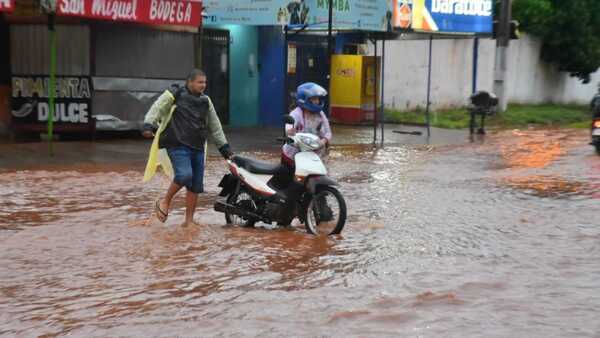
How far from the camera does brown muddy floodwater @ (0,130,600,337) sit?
574 centimetres

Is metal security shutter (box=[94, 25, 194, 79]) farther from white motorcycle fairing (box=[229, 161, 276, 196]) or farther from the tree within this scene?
the tree

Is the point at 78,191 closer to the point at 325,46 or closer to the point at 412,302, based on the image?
the point at 412,302

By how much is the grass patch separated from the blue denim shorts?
53.7 ft

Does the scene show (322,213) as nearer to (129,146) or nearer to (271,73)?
(129,146)

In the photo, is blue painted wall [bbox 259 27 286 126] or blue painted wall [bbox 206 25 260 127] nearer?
blue painted wall [bbox 206 25 260 127]

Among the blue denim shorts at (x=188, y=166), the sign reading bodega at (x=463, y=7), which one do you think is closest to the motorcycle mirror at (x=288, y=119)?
the blue denim shorts at (x=188, y=166)

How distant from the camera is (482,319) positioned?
5809mm

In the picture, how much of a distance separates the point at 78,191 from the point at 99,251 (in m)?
3.81

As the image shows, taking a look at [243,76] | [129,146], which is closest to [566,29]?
[243,76]

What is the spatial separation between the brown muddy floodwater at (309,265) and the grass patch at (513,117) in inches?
499

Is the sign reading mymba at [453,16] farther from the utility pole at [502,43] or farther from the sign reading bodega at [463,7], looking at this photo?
the utility pole at [502,43]

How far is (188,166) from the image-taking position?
350 inches

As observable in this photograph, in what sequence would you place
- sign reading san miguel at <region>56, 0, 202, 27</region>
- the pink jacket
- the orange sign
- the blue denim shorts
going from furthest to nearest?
the orange sign < sign reading san miguel at <region>56, 0, 202, 27</region> < the pink jacket < the blue denim shorts

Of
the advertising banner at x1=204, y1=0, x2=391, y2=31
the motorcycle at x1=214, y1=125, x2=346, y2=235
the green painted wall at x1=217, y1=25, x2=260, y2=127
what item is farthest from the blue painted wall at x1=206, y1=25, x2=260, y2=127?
the motorcycle at x1=214, y1=125, x2=346, y2=235
